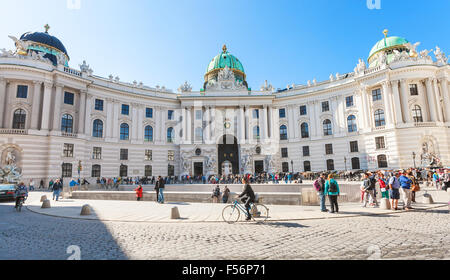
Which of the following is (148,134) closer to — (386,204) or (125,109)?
(125,109)

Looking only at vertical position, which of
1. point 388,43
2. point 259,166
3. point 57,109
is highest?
point 388,43

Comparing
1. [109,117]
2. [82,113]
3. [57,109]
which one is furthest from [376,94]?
[57,109]

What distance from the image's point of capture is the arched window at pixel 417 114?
3325 cm

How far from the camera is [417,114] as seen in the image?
3347 centimetres

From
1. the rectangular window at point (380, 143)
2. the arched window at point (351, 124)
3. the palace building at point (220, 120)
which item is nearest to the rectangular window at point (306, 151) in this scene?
the palace building at point (220, 120)

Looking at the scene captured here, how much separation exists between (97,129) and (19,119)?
9574mm

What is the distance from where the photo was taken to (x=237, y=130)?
139 ft

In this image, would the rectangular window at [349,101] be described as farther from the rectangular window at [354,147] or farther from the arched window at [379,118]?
the rectangular window at [354,147]

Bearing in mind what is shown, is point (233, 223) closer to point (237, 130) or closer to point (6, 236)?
point (6, 236)

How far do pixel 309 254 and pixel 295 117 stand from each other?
39870 mm

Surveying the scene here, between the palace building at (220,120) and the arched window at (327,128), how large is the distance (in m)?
0.17

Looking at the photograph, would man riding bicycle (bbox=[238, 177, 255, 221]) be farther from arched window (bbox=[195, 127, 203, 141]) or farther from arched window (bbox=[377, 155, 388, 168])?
arched window (bbox=[195, 127, 203, 141])

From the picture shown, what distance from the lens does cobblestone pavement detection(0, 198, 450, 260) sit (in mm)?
5207
